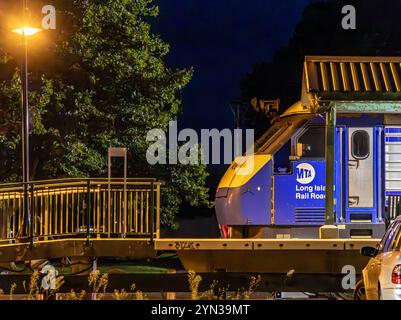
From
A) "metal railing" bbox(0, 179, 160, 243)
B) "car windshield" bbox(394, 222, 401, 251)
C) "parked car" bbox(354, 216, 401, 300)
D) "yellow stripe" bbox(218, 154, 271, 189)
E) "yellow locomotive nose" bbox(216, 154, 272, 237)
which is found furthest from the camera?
"yellow stripe" bbox(218, 154, 271, 189)

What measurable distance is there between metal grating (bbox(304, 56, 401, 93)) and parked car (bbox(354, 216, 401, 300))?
4661mm

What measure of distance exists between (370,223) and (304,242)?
2.27 m

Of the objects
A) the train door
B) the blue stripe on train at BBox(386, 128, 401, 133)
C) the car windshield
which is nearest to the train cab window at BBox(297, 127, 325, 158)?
the train door

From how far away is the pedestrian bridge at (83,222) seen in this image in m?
16.5

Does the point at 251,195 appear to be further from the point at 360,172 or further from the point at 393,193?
the point at 393,193

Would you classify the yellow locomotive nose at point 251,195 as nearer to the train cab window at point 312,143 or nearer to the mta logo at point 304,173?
the mta logo at point 304,173

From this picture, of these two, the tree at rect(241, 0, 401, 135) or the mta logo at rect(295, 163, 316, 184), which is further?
the tree at rect(241, 0, 401, 135)

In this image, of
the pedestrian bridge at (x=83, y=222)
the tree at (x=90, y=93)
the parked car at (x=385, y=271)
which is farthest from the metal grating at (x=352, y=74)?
the tree at (x=90, y=93)

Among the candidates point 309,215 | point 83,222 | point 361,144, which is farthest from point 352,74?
point 83,222

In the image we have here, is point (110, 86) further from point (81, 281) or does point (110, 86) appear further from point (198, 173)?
point (81, 281)

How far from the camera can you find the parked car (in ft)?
37.3

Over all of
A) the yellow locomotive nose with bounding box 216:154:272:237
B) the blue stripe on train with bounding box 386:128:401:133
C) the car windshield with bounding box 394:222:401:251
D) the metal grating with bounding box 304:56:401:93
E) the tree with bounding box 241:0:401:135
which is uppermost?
the tree with bounding box 241:0:401:135

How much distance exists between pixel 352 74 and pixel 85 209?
5.48 m

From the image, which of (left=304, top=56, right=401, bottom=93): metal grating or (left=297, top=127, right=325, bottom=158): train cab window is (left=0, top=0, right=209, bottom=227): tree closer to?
(left=297, top=127, right=325, bottom=158): train cab window
